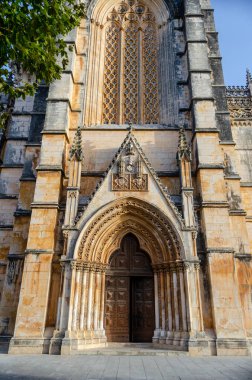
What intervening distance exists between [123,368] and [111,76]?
45.1 feet

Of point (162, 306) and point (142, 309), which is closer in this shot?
point (162, 306)

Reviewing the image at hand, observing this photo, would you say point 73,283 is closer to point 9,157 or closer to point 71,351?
point 71,351

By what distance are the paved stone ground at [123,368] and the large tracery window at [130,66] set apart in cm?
1062

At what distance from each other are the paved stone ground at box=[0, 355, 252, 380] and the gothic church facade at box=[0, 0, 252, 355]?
3.75ft

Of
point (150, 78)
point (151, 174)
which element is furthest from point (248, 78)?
point (151, 174)

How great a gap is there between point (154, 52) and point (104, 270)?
1203 centimetres

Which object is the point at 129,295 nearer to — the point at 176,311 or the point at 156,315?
the point at 156,315

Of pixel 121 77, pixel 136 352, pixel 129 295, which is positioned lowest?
pixel 136 352

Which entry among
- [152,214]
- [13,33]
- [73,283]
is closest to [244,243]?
[152,214]

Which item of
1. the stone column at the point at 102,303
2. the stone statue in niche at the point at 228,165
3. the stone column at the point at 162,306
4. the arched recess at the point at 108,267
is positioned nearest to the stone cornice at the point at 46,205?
the arched recess at the point at 108,267

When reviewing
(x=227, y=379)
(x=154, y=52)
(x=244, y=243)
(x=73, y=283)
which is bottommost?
(x=227, y=379)

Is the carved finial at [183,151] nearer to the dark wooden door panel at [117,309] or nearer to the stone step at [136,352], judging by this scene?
the dark wooden door panel at [117,309]

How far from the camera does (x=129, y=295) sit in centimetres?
1171

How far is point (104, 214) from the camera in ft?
37.9
